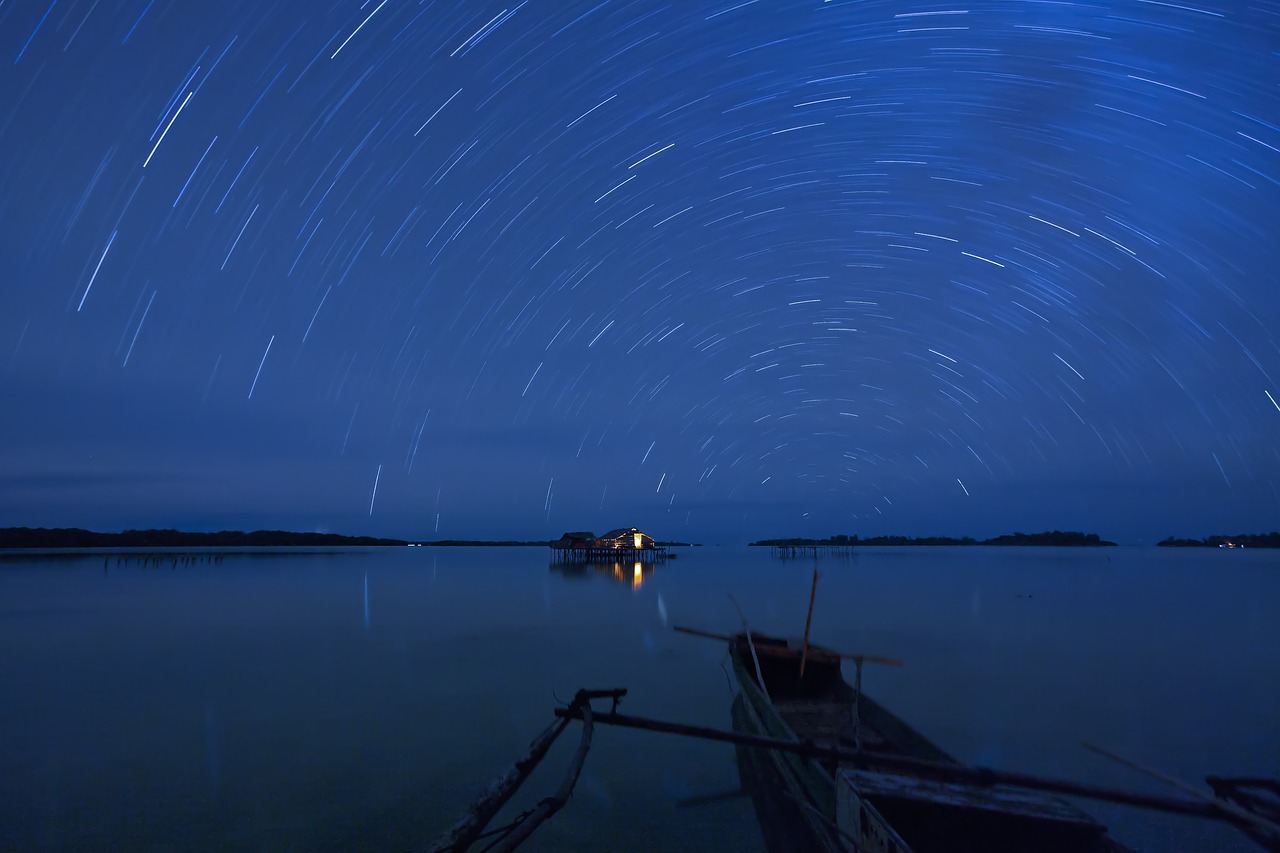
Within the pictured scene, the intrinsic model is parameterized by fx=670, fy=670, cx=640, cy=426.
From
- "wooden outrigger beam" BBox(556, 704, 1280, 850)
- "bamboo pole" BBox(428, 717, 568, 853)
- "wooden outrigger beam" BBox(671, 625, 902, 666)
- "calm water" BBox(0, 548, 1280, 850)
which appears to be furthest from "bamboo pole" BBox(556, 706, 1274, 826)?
"wooden outrigger beam" BBox(671, 625, 902, 666)

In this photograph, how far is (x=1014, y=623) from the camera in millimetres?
29391

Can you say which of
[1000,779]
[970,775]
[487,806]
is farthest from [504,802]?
[1000,779]

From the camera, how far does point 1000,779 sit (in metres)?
5.66

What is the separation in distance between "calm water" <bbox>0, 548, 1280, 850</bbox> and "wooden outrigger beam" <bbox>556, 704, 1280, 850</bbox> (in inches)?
121

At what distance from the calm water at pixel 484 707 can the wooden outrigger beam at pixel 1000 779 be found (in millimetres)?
3061

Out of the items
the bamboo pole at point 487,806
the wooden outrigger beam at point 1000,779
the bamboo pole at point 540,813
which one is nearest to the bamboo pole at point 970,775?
the wooden outrigger beam at point 1000,779

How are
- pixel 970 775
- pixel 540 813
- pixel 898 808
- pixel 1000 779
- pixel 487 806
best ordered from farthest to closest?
pixel 898 808 < pixel 970 775 < pixel 1000 779 < pixel 540 813 < pixel 487 806

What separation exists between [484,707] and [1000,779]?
39.2ft

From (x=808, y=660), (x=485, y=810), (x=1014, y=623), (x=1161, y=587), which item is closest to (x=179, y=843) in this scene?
(x=485, y=810)

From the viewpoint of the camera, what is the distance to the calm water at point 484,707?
8.91 meters

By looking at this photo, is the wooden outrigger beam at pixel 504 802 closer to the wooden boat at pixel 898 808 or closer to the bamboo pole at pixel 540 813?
the bamboo pole at pixel 540 813

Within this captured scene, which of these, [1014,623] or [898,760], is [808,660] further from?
[1014,623]

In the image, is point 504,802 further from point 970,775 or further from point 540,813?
point 970,775

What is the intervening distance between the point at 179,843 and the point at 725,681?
12.8 metres
